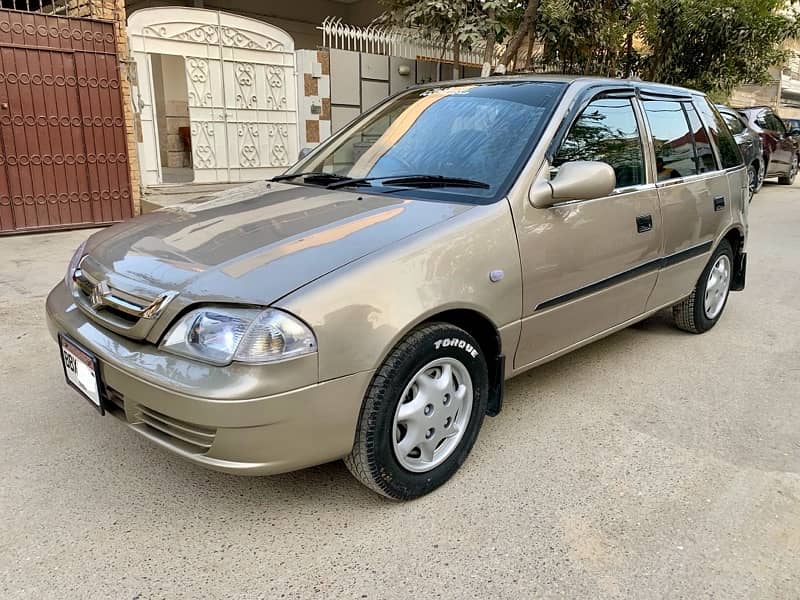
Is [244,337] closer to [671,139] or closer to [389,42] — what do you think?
[671,139]

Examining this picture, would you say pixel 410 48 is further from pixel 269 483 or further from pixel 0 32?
pixel 269 483

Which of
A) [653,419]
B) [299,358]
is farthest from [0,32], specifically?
[653,419]

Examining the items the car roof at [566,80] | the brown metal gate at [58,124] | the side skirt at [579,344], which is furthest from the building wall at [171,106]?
the side skirt at [579,344]

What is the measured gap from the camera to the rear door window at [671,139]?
3.71 m

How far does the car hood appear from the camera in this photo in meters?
2.16

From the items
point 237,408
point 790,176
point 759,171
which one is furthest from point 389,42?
point 237,408

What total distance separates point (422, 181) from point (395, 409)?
1.17 meters

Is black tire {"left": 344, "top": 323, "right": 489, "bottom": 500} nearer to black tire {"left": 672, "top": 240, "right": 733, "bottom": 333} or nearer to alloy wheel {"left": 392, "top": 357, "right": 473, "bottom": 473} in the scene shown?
alloy wheel {"left": 392, "top": 357, "right": 473, "bottom": 473}

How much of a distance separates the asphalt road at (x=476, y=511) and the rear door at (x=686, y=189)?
72 cm

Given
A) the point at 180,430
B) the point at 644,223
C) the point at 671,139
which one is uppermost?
the point at 671,139

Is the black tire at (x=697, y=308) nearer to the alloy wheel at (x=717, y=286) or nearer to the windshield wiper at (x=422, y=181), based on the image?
the alloy wheel at (x=717, y=286)

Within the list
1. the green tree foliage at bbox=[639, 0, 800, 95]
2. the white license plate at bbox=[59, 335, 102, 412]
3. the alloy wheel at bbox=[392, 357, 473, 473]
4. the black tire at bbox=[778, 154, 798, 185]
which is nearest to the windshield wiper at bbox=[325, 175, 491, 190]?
the alloy wheel at bbox=[392, 357, 473, 473]

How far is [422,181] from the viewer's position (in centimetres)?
297

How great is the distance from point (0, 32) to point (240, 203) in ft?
18.3
